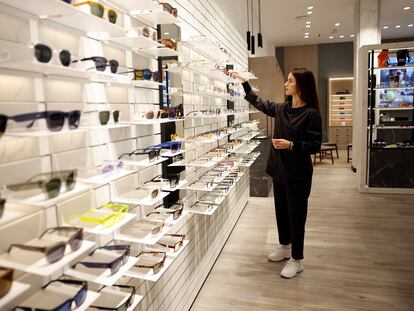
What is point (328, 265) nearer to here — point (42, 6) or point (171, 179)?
point (171, 179)

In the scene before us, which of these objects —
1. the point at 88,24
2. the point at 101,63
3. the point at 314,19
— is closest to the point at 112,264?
the point at 101,63

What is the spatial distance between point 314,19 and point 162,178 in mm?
8479

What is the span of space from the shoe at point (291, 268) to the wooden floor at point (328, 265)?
6 centimetres

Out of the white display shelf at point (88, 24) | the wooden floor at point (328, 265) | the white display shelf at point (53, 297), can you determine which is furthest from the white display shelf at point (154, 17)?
the wooden floor at point (328, 265)

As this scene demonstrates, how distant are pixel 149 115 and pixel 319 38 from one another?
37.6ft

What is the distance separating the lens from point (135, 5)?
188cm

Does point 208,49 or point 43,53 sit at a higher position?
point 208,49

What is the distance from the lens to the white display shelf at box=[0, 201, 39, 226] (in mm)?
1008

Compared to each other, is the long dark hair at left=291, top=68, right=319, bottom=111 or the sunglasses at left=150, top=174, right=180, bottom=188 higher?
the long dark hair at left=291, top=68, right=319, bottom=111

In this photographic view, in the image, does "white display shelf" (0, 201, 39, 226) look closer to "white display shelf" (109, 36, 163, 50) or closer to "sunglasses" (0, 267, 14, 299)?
"sunglasses" (0, 267, 14, 299)

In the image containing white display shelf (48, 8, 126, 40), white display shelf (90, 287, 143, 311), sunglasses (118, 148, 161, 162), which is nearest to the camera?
white display shelf (48, 8, 126, 40)

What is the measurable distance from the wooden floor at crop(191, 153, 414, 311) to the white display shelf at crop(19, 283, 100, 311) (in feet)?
5.53

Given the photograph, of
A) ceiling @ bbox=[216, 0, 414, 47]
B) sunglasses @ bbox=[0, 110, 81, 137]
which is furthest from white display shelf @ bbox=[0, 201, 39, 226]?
ceiling @ bbox=[216, 0, 414, 47]

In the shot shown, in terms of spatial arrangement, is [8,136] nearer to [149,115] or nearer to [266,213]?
[149,115]
